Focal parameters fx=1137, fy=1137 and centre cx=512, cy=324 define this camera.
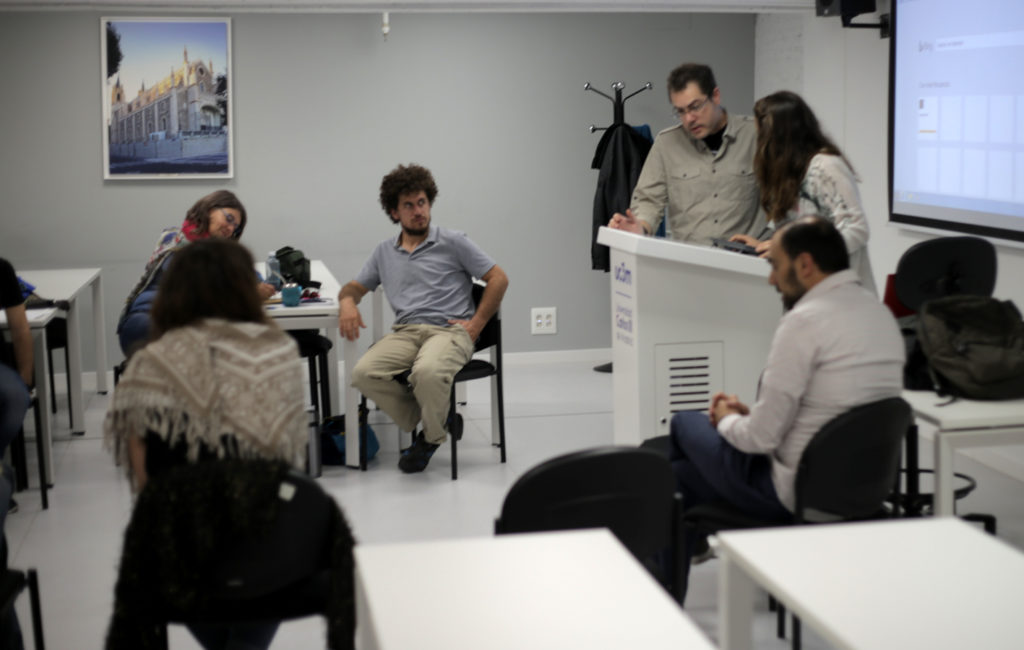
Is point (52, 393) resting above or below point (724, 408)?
below

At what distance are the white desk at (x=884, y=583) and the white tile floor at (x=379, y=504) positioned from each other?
3.53ft

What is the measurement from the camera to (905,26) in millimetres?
4977

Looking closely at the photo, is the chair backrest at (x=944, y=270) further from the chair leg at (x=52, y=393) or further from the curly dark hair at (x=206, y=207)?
the chair leg at (x=52, y=393)

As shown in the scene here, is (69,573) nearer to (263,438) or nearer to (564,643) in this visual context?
(263,438)

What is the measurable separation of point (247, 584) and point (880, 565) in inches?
46.3

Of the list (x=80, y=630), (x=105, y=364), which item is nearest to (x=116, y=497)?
(x=80, y=630)

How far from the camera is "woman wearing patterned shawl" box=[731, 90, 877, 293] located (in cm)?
339

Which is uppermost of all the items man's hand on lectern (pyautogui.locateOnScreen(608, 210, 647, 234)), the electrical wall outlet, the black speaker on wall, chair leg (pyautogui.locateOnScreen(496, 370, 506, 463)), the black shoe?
the black speaker on wall

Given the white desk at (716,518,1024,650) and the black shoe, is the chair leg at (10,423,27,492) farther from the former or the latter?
the white desk at (716,518,1024,650)

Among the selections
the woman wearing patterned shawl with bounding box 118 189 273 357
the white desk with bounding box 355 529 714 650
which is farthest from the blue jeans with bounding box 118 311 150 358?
the white desk with bounding box 355 529 714 650

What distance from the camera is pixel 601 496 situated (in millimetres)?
2270

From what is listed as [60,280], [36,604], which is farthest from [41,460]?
[36,604]

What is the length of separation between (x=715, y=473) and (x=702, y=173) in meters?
1.37

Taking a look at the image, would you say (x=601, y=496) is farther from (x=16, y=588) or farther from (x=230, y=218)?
(x=230, y=218)
